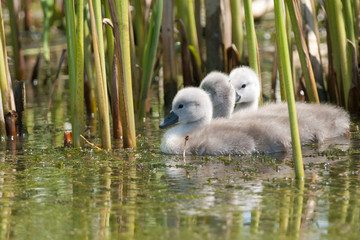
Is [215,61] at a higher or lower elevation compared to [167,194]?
higher

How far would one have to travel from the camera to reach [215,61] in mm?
7152

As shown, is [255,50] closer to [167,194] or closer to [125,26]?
[125,26]

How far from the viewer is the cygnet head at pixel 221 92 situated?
5582mm

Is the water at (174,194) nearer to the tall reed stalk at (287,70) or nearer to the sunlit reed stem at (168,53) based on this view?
the tall reed stalk at (287,70)

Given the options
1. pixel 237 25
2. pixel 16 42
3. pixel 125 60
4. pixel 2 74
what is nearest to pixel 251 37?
pixel 125 60

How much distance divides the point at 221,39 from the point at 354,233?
14.0ft

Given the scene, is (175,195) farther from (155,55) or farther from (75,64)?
(155,55)

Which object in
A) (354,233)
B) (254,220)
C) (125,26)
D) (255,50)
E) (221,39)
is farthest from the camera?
(221,39)

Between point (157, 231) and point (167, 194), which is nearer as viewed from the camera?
point (157, 231)

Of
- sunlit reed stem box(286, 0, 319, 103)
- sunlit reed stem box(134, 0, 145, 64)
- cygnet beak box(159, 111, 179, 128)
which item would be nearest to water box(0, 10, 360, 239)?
cygnet beak box(159, 111, 179, 128)

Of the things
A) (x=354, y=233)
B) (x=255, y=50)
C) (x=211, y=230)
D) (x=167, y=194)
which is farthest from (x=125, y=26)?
(x=354, y=233)

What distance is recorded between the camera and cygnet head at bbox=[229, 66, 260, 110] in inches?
Result: 225

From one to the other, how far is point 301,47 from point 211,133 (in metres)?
1.19

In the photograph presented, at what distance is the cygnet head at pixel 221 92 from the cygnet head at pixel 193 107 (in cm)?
35
